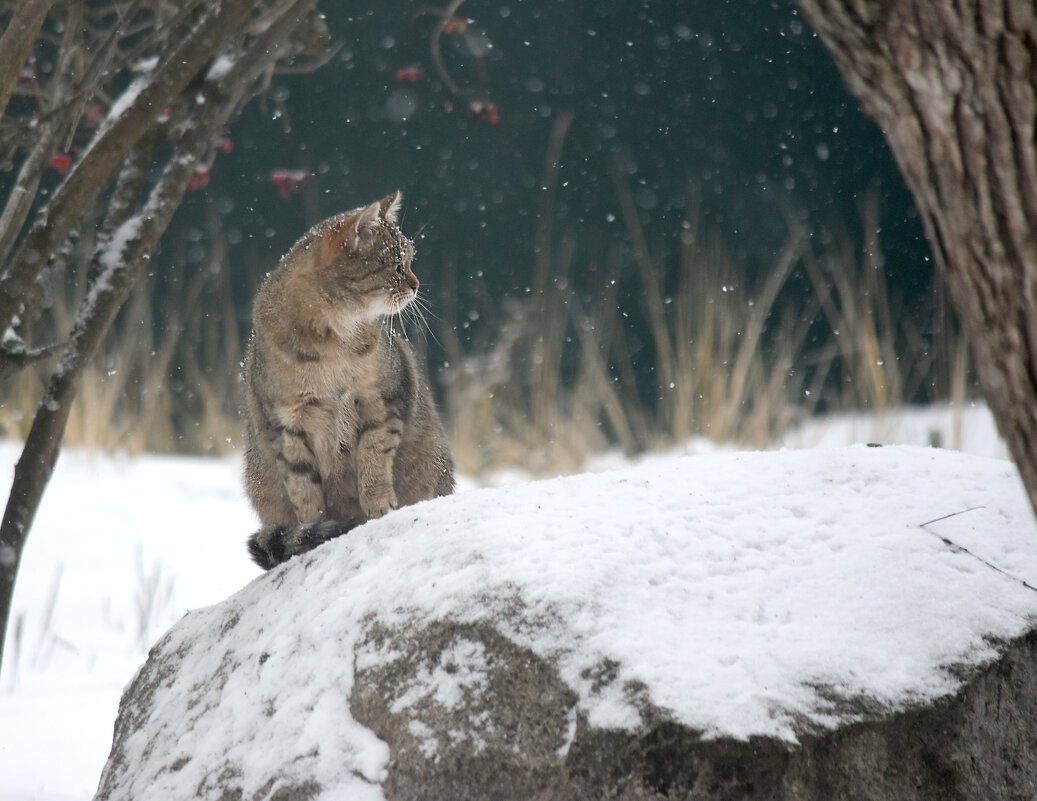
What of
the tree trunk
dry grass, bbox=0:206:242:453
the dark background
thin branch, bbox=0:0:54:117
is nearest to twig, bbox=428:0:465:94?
thin branch, bbox=0:0:54:117

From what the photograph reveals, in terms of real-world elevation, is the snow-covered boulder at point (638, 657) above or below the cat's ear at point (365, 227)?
below

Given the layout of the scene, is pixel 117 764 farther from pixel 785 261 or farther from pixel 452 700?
pixel 785 261

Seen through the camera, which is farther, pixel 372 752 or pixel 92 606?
pixel 92 606

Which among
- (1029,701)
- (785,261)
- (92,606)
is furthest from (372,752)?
(785,261)

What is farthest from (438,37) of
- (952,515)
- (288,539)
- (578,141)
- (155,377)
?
(578,141)

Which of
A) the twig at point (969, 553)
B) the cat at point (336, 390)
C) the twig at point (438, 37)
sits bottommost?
the twig at point (969, 553)

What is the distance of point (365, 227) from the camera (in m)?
3.20

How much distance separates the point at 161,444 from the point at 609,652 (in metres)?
5.73

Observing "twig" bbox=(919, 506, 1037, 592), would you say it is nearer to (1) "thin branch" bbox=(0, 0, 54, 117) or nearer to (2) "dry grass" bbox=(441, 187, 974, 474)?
(1) "thin branch" bbox=(0, 0, 54, 117)

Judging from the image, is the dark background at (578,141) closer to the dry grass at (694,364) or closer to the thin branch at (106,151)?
the dry grass at (694,364)

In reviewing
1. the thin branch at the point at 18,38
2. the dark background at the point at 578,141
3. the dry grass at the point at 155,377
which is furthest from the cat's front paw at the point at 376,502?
the dark background at the point at 578,141

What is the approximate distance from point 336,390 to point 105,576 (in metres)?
2.58

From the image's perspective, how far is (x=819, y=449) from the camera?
2457mm

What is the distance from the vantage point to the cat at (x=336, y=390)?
→ 297 cm
